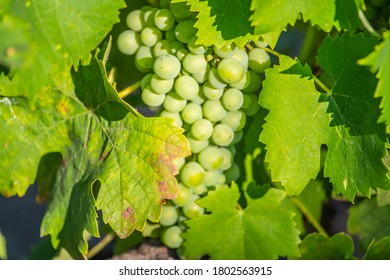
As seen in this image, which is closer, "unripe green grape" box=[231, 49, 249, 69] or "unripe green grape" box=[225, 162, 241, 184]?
"unripe green grape" box=[231, 49, 249, 69]

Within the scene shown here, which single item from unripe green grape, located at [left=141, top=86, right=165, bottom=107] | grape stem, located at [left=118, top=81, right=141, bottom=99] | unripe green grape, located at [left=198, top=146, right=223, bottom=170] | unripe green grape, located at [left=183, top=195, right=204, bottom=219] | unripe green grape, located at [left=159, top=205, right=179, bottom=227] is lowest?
unripe green grape, located at [left=159, top=205, right=179, bottom=227]

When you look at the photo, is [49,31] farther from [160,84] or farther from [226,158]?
[226,158]

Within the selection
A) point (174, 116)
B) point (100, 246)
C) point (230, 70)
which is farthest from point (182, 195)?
point (100, 246)

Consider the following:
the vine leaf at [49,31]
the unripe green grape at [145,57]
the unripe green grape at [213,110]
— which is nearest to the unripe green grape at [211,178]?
the unripe green grape at [213,110]

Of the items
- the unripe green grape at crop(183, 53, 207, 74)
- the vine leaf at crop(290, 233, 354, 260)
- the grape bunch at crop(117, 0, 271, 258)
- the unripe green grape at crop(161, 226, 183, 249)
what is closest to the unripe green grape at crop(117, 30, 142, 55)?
the grape bunch at crop(117, 0, 271, 258)

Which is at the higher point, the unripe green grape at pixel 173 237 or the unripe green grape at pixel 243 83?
the unripe green grape at pixel 243 83

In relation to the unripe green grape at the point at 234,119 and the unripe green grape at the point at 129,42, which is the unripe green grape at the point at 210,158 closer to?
the unripe green grape at the point at 234,119

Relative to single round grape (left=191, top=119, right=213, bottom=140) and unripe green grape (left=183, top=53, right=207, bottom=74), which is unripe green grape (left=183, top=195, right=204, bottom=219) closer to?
single round grape (left=191, top=119, right=213, bottom=140)
